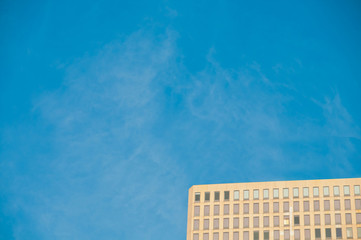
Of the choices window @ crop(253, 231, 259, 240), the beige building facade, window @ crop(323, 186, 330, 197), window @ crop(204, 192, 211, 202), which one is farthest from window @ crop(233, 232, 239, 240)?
window @ crop(323, 186, 330, 197)

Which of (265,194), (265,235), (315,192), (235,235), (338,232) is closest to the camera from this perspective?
(338,232)

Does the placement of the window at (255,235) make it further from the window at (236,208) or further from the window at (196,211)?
the window at (196,211)

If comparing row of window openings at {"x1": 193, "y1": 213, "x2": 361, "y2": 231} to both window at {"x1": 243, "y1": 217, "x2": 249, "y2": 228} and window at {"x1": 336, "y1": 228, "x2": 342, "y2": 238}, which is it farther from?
window at {"x1": 336, "y1": 228, "x2": 342, "y2": 238}

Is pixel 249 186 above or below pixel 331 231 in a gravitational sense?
above

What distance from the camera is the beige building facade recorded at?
12900 centimetres

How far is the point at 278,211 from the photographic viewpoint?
5246 inches

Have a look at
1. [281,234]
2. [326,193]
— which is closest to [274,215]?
[281,234]

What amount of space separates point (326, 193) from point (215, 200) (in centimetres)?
2586

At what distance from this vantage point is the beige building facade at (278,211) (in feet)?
423

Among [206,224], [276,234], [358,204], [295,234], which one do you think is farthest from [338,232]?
[206,224]

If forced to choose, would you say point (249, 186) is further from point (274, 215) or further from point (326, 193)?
point (326, 193)

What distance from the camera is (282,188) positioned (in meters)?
134

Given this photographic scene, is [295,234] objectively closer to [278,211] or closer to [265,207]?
[278,211]

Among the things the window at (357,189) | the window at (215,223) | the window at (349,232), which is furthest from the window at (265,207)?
the window at (357,189)
